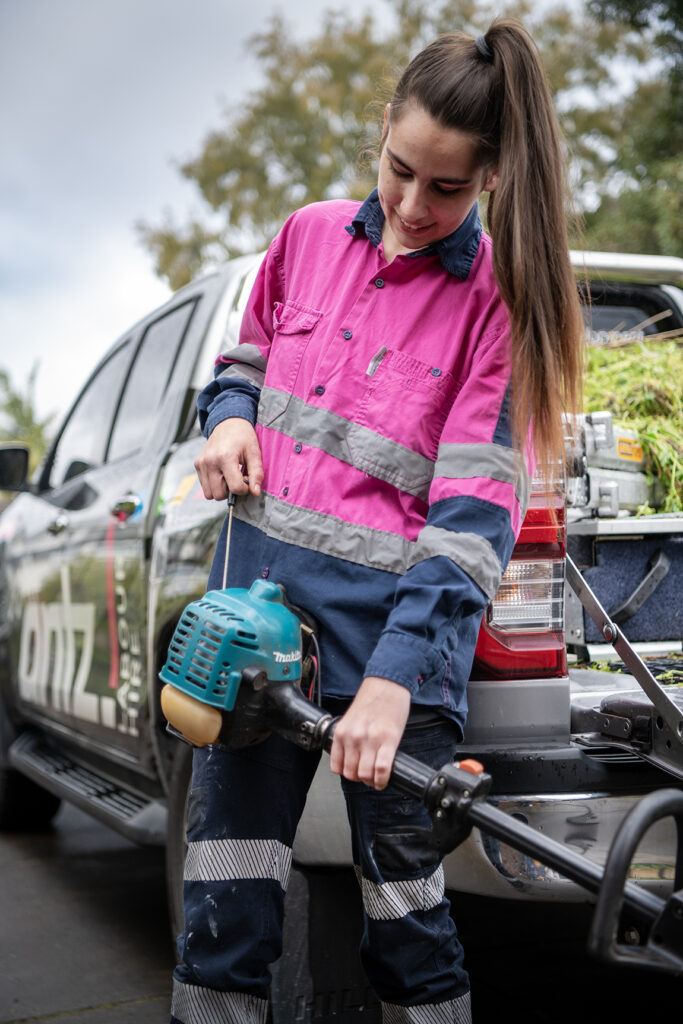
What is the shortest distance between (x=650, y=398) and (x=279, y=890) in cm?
197

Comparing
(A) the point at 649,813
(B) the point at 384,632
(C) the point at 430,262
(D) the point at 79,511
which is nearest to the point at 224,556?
(B) the point at 384,632

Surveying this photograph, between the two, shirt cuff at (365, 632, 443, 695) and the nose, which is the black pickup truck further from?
the nose

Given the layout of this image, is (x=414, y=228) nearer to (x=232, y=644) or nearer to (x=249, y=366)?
(x=249, y=366)

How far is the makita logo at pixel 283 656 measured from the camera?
5.81 ft

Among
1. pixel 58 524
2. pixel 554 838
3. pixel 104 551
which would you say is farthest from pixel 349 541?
pixel 58 524

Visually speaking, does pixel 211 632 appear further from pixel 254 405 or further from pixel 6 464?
pixel 6 464

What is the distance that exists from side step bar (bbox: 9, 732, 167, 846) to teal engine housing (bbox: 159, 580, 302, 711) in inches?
65.6

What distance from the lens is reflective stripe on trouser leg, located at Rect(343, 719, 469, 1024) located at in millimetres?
1871

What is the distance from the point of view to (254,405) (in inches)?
82.6

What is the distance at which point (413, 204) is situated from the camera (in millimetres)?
1840

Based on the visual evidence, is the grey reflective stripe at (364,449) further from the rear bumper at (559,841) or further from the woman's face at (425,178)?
the rear bumper at (559,841)

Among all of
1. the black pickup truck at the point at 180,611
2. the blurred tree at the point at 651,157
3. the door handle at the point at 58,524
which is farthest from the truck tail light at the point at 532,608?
the blurred tree at the point at 651,157

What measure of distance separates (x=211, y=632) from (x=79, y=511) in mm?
2406

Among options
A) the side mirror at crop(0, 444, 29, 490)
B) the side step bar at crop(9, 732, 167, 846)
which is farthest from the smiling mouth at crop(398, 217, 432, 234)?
the side mirror at crop(0, 444, 29, 490)
